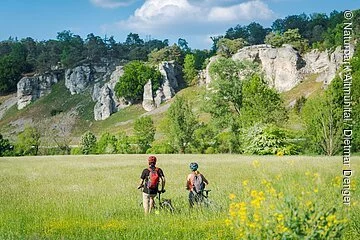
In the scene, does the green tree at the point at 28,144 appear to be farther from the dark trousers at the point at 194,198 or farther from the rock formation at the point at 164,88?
the dark trousers at the point at 194,198

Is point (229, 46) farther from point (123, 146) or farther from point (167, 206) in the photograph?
point (167, 206)

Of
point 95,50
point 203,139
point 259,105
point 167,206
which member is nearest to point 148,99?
point 95,50

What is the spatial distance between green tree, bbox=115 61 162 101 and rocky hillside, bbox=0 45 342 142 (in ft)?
6.88

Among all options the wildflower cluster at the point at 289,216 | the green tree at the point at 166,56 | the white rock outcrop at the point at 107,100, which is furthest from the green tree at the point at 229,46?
the wildflower cluster at the point at 289,216

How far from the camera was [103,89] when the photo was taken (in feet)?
511

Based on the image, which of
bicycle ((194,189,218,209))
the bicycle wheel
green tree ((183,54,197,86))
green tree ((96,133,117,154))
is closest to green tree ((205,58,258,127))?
green tree ((96,133,117,154))

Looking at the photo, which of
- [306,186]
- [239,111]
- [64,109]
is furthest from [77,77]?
[306,186]

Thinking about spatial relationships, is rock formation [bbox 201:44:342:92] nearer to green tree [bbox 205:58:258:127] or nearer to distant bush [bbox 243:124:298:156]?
green tree [bbox 205:58:258:127]

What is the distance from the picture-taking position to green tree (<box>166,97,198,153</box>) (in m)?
68.1

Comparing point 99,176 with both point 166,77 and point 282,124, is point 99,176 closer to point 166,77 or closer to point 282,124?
point 282,124

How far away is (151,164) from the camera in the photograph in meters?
14.8

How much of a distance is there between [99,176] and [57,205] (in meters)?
14.1

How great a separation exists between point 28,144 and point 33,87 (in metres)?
92.4

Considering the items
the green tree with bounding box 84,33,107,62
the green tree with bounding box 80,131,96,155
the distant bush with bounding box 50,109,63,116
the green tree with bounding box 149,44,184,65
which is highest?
the green tree with bounding box 84,33,107,62
